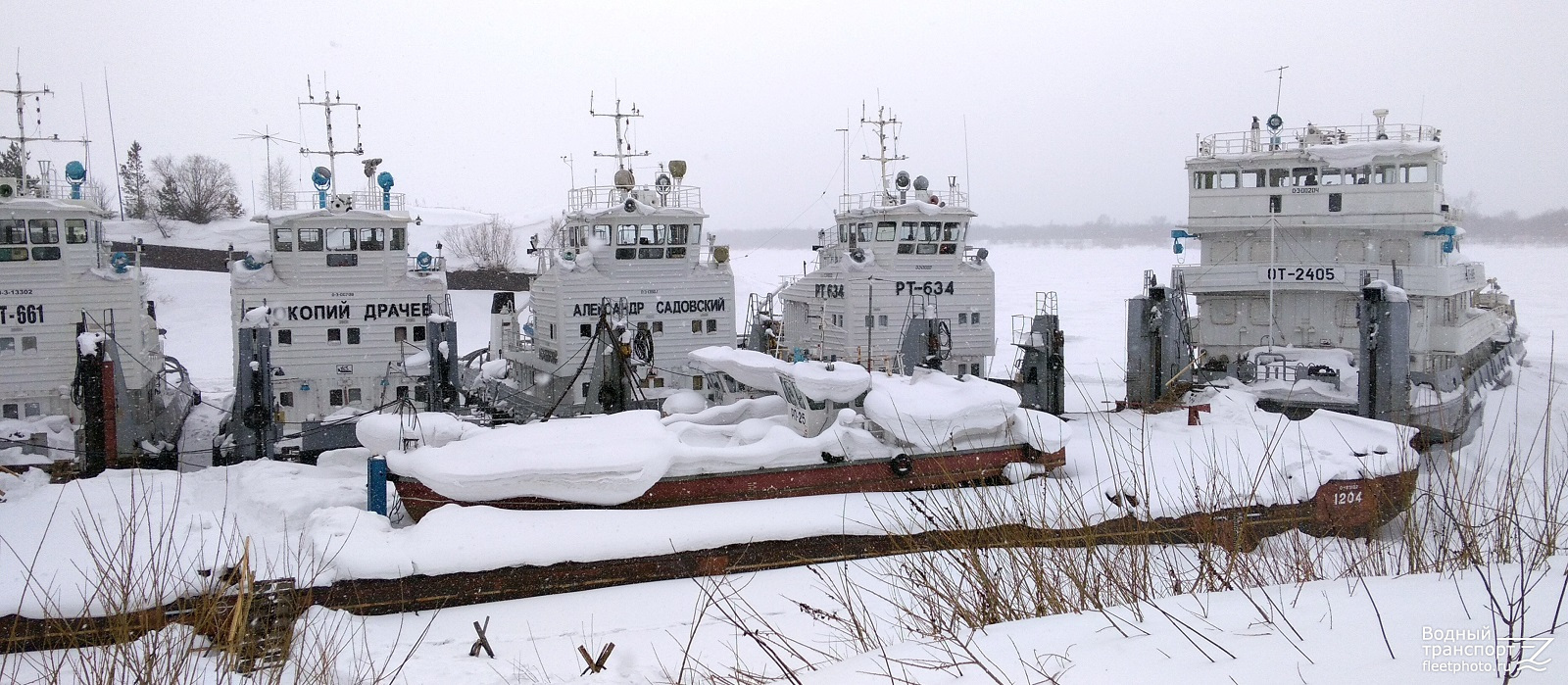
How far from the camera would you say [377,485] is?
14234mm

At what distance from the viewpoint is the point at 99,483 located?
1430 centimetres

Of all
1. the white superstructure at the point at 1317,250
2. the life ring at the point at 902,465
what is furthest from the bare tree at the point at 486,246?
the life ring at the point at 902,465

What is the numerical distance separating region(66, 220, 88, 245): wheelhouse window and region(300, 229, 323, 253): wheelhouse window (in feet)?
13.6

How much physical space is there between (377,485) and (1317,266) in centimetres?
2293

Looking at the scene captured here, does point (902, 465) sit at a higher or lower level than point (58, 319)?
lower

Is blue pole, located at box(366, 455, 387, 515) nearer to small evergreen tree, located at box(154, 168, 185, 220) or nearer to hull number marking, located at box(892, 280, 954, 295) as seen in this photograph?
hull number marking, located at box(892, 280, 954, 295)

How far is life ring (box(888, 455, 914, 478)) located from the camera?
624 inches

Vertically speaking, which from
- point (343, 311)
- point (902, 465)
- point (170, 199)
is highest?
point (170, 199)

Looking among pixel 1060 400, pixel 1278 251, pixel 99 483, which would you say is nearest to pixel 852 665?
pixel 99 483

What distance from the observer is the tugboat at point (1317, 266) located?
24188mm

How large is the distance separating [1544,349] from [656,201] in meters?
42.4

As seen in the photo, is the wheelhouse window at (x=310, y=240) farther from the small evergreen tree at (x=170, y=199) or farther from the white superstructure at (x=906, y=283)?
the small evergreen tree at (x=170, y=199)

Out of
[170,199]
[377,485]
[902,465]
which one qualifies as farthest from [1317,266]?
[170,199]

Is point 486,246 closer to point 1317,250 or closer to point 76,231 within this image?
point 76,231
